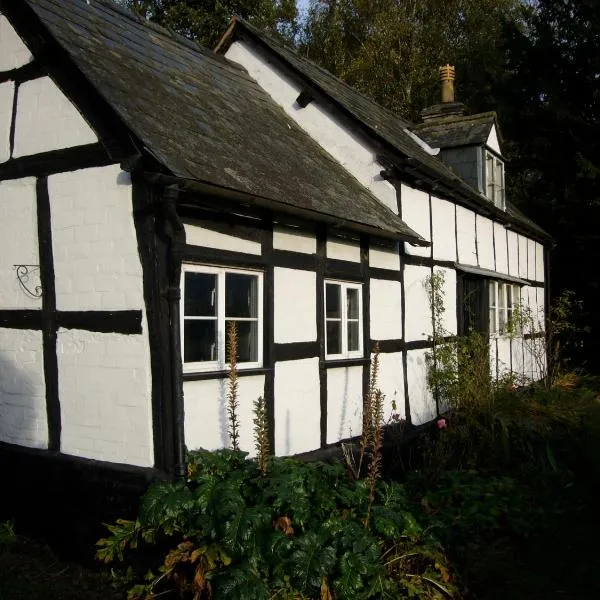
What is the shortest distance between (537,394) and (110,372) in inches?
319

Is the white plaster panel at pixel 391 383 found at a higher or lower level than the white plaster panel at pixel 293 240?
lower

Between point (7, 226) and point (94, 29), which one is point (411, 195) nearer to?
point (94, 29)

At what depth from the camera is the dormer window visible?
13.1m

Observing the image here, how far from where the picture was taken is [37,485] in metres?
6.07

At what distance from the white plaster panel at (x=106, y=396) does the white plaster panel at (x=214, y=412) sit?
393mm

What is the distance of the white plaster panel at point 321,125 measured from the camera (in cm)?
940

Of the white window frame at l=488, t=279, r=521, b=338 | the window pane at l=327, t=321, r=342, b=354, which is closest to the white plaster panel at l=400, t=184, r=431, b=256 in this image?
the window pane at l=327, t=321, r=342, b=354

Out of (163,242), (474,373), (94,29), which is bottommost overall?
(474,373)

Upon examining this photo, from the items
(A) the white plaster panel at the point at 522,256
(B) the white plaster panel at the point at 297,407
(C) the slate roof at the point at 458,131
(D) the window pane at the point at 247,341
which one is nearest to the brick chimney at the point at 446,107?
(C) the slate roof at the point at 458,131

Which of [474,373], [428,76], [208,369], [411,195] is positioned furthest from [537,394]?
[428,76]

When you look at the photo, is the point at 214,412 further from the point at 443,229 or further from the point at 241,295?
the point at 443,229

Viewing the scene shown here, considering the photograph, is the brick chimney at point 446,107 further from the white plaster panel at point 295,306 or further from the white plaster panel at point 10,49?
the white plaster panel at point 10,49

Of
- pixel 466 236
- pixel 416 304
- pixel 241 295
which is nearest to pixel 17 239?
pixel 241 295

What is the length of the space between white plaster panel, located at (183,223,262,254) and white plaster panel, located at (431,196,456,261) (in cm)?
469
